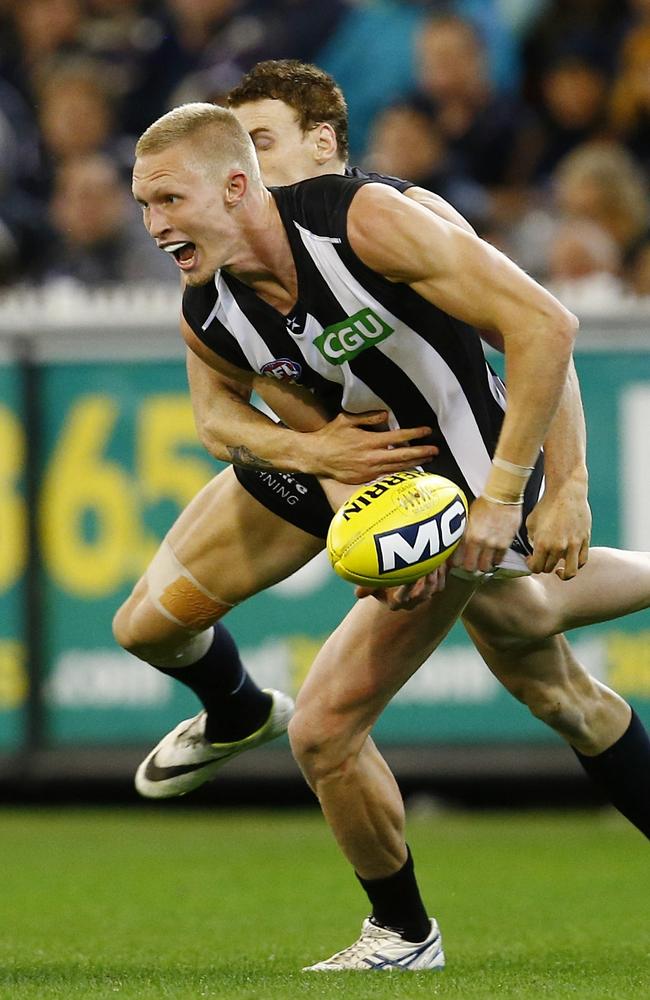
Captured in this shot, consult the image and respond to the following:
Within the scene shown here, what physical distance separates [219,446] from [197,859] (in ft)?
10.0

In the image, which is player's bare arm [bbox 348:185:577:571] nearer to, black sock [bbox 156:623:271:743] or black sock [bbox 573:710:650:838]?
black sock [bbox 573:710:650:838]

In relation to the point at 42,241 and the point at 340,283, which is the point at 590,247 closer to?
the point at 42,241

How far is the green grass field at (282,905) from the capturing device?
4.46 metres

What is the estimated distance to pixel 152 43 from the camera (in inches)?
428

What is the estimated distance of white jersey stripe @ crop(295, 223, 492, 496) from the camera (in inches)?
171

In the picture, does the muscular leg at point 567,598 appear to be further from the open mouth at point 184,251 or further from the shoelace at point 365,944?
the open mouth at point 184,251

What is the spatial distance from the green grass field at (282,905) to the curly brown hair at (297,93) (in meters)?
2.44

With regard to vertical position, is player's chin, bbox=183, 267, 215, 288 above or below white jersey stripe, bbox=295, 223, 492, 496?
above

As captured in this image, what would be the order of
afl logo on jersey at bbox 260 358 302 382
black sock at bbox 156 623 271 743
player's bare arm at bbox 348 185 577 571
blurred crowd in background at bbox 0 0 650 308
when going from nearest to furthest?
player's bare arm at bbox 348 185 577 571 → afl logo on jersey at bbox 260 358 302 382 → black sock at bbox 156 623 271 743 → blurred crowd in background at bbox 0 0 650 308

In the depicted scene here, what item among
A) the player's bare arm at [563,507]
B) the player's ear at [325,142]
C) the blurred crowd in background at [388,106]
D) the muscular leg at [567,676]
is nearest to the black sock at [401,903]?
the muscular leg at [567,676]

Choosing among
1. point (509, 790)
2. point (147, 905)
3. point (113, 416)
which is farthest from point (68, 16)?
point (147, 905)

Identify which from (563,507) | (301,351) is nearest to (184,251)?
(301,351)

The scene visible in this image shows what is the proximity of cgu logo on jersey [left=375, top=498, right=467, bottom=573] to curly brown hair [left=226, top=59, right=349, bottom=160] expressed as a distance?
160 cm

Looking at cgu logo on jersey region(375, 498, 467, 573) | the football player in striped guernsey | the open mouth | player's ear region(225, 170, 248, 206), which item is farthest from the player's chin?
cgu logo on jersey region(375, 498, 467, 573)
